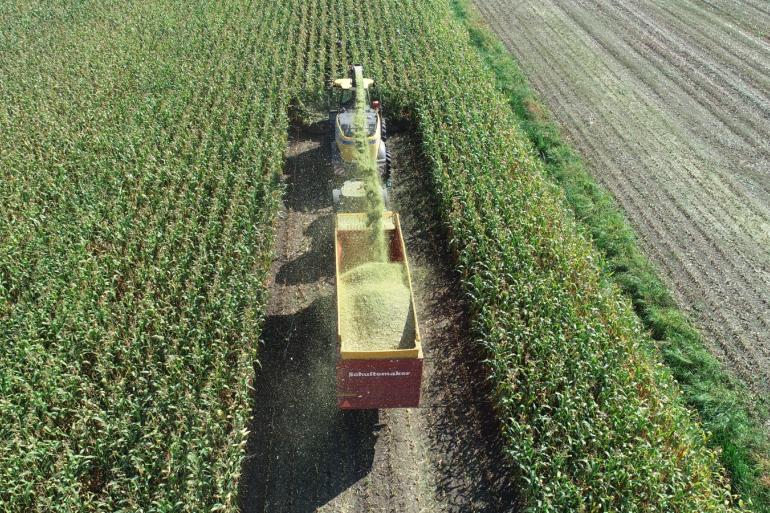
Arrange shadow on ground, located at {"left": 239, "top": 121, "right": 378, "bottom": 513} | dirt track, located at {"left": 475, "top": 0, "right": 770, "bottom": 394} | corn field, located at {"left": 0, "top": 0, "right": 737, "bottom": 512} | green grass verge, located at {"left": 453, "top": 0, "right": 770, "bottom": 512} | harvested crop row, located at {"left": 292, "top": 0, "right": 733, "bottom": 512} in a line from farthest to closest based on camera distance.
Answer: dirt track, located at {"left": 475, "top": 0, "right": 770, "bottom": 394} < shadow on ground, located at {"left": 239, "top": 121, "right": 378, "bottom": 513} < green grass verge, located at {"left": 453, "top": 0, "right": 770, "bottom": 512} < corn field, located at {"left": 0, "top": 0, "right": 737, "bottom": 512} < harvested crop row, located at {"left": 292, "top": 0, "right": 733, "bottom": 512}

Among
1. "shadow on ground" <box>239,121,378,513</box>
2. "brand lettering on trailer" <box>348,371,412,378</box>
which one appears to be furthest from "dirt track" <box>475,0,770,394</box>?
"shadow on ground" <box>239,121,378,513</box>

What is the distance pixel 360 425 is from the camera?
912cm

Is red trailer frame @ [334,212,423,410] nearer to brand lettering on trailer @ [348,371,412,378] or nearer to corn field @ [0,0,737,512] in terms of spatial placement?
brand lettering on trailer @ [348,371,412,378]

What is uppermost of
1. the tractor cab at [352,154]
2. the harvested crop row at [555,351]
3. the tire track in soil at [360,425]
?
the tractor cab at [352,154]

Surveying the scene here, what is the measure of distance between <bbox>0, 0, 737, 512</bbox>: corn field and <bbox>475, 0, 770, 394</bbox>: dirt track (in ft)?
8.33

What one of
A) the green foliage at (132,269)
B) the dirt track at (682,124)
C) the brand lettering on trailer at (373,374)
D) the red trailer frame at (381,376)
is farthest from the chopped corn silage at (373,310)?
the dirt track at (682,124)

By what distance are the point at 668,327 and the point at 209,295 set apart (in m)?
9.18

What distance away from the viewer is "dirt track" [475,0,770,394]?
11.4 m

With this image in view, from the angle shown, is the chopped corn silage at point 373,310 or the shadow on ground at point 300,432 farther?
the chopped corn silage at point 373,310

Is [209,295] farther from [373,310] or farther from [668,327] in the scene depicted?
[668,327]

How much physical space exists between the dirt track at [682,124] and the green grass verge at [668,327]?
18.7 inches

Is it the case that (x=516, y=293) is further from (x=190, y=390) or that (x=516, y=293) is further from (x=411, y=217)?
(x=190, y=390)

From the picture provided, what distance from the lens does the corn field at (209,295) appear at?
7.30 m

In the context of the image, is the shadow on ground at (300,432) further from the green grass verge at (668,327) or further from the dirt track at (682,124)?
the dirt track at (682,124)
